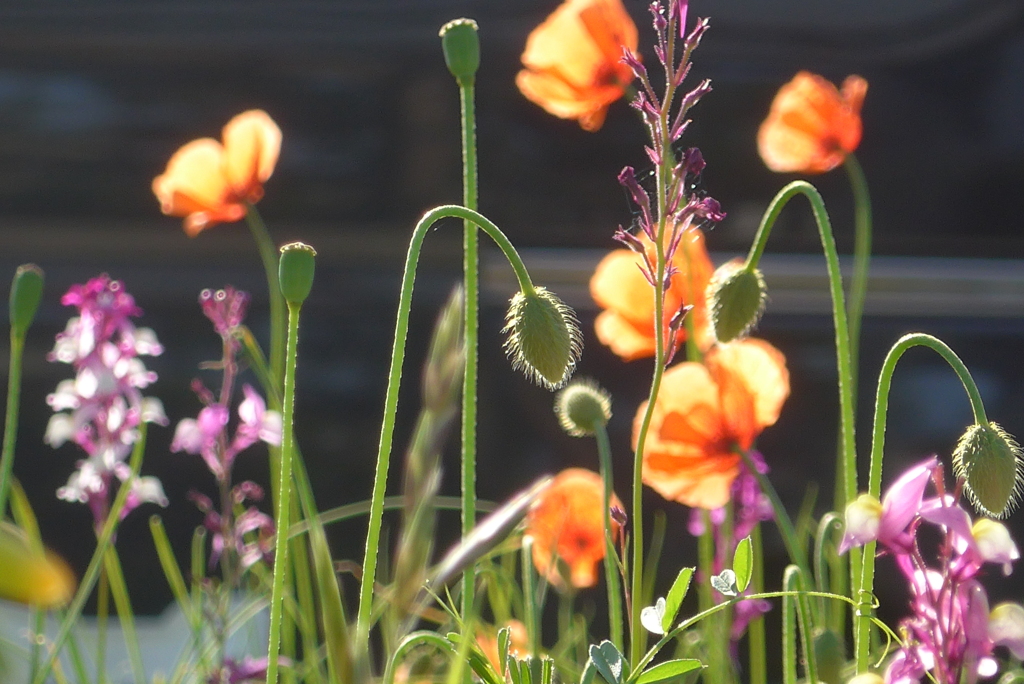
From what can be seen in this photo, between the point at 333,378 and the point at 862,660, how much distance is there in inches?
47.4

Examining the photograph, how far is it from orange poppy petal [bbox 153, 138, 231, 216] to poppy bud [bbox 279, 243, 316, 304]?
22.9 inches

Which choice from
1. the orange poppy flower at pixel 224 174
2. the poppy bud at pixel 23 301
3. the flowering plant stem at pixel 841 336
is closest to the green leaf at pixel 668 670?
the flowering plant stem at pixel 841 336

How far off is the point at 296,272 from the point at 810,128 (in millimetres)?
807

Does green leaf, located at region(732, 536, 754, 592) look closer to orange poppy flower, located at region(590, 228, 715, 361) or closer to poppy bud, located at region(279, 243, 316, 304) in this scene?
poppy bud, located at region(279, 243, 316, 304)

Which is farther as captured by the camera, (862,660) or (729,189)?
(729,189)

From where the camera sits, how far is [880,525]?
41cm

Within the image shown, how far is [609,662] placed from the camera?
0.49 m

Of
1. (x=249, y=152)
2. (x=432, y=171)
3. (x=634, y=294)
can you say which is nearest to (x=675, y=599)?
(x=634, y=294)

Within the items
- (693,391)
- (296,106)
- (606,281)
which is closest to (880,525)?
(693,391)

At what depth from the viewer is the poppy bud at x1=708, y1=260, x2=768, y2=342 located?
0.64 metres

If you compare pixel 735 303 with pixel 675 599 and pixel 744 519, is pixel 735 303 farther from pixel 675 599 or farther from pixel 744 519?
pixel 744 519

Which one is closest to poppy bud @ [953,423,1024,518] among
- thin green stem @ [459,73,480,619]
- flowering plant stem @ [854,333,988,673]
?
flowering plant stem @ [854,333,988,673]

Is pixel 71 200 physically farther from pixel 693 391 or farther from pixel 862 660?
pixel 862 660

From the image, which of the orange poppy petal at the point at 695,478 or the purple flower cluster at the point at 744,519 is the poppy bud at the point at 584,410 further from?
the purple flower cluster at the point at 744,519
